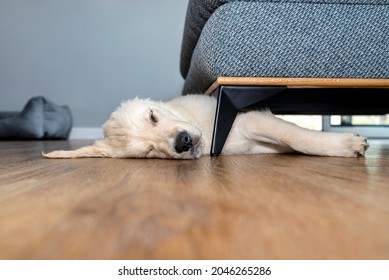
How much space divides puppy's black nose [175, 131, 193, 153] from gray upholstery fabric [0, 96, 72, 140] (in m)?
3.91

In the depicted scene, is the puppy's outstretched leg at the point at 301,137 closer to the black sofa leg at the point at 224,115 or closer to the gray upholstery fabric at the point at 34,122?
the black sofa leg at the point at 224,115

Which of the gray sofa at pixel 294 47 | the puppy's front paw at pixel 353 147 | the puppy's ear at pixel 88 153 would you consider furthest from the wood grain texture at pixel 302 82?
the puppy's ear at pixel 88 153

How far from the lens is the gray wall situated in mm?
5727

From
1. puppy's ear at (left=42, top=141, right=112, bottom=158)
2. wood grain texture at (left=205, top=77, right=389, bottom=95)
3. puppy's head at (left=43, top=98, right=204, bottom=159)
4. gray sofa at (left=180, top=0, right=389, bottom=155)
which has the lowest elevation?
puppy's ear at (left=42, top=141, right=112, bottom=158)

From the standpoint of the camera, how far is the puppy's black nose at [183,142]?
1.78 metres

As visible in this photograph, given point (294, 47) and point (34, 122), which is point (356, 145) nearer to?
point (294, 47)

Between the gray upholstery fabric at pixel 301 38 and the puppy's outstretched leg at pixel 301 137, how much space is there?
22 centimetres

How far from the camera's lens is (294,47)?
1.82 meters

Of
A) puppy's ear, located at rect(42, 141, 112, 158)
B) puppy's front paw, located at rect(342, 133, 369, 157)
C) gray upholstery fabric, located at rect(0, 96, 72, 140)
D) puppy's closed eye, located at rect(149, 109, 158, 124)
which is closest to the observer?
puppy's front paw, located at rect(342, 133, 369, 157)

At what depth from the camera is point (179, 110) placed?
2.06 m

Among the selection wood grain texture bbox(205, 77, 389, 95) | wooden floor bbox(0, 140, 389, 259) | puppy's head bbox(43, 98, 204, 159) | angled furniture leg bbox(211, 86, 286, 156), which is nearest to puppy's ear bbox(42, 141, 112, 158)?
puppy's head bbox(43, 98, 204, 159)

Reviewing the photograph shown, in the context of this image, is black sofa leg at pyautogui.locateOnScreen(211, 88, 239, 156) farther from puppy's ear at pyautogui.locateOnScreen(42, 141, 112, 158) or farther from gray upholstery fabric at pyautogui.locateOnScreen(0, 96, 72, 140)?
gray upholstery fabric at pyautogui.locateOnScreen(0, 96, 72, 140)

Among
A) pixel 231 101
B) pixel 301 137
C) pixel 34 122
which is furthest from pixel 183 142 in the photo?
pixel 34 122

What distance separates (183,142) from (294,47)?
0.63 meters
